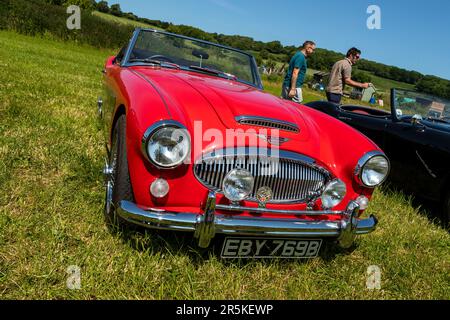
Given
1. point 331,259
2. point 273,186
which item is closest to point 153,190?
point 273,186

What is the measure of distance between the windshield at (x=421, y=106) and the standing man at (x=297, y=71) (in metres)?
2.23

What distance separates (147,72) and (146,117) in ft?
3.52

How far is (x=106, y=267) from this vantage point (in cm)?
190

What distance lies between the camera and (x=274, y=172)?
6.60 feet

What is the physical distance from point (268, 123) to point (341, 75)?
166 inches

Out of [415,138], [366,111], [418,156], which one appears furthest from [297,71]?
[418,156]

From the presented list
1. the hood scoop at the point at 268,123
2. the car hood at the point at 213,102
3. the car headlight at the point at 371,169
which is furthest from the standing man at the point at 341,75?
the hood scoop at the point at 268,123

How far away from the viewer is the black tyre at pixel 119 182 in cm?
196

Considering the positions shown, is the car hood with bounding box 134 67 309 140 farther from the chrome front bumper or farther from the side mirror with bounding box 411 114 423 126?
the side mirror with bounding box 411 114 423 126

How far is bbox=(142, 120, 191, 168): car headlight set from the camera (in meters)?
1.79

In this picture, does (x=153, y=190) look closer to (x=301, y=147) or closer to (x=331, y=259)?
(x=301, y=147)

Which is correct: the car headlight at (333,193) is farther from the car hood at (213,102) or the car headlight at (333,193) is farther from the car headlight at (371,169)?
the car hood at (213,102)

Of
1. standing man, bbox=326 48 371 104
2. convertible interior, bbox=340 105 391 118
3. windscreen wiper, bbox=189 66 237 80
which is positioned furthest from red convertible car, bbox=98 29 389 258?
standing man, bbox=326 48 371 104

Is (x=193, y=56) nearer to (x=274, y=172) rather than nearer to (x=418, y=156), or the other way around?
(x=274, y=172)
